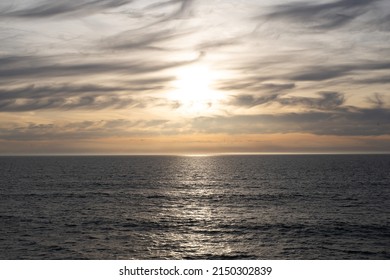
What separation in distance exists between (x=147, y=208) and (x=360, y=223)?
41.1 metres

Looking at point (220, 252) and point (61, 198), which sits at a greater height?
point (61, 198)

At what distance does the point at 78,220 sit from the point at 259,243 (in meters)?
33.0

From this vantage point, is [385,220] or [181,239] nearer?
[181,239]

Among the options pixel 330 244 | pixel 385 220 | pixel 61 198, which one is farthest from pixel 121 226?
pixel 385 220

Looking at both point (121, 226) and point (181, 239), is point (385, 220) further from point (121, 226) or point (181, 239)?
point (121, 226)

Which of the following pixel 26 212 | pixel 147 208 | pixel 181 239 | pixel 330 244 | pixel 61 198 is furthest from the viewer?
pixel 61 198

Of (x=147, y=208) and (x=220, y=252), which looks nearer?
(x=220, y=252)

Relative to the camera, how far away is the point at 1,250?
169ft

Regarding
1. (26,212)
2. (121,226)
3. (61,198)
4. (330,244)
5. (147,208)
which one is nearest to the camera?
(330,244)

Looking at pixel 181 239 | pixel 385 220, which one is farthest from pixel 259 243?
pixel 385 220

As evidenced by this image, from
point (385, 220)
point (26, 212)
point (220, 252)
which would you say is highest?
point (26, 212)
